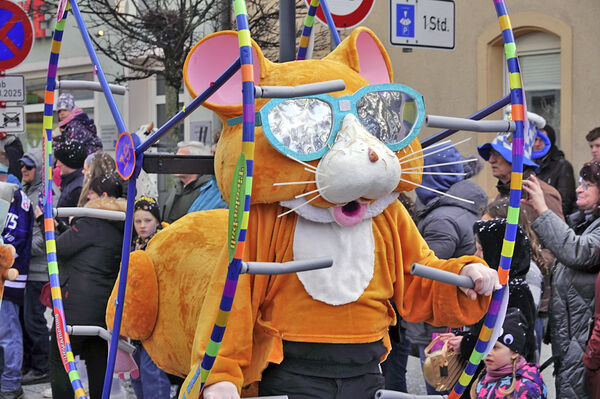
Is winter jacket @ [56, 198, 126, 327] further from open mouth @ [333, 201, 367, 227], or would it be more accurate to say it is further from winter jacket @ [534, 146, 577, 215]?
winter jacket @ [534, 146, 577, 215]

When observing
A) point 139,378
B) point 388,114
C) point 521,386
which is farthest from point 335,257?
point 139,378

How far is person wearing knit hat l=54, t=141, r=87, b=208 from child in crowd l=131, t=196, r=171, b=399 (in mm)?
1246

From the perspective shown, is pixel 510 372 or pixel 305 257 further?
pixel 510 372

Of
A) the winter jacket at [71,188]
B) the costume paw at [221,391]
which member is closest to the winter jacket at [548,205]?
the costume paw at [221,391]

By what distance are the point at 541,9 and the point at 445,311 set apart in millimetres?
8031

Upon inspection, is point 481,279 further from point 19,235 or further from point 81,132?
point 81,132

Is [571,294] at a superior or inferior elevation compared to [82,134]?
inferior

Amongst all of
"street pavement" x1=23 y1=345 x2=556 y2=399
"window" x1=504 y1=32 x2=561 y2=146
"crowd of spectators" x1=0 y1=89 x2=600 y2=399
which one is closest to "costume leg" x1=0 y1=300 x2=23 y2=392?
"crowd of spectators" x1=0 y1=89 x2=600 y2=399

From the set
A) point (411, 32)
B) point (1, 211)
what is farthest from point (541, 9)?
point (1, 211)

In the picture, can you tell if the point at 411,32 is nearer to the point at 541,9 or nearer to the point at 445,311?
the point at 445,311

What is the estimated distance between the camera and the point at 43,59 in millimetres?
18781

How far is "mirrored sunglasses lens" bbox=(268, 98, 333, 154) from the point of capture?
2842 mm

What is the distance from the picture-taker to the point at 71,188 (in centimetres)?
665

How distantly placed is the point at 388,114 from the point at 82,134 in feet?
16.7
